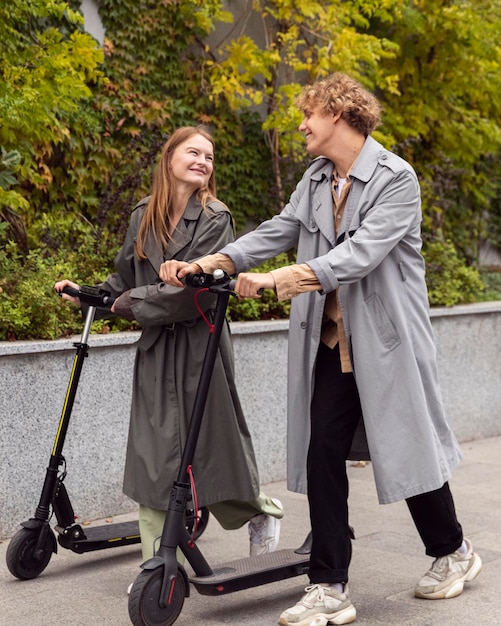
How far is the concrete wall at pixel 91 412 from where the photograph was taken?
214 inches

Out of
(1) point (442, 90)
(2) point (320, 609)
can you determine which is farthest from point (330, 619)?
(1) point (442, 90)

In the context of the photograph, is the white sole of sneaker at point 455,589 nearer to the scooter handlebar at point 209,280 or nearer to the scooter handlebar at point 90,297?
the scooter handlebar at point 209,280

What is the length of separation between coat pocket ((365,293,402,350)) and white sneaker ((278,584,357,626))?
3.17 feet

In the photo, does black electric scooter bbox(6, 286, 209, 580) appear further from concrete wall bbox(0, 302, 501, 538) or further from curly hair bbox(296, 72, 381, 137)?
curly hair bbox(296, 72, 381, 137)

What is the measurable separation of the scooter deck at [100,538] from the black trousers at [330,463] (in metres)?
1.13

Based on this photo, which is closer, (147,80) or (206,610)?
(206,610)

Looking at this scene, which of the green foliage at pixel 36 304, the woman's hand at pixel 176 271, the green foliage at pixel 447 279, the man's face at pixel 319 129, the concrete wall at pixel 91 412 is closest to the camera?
the woman's hand at pixel 176 271

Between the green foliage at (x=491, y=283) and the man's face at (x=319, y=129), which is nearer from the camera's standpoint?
the man's face at (x=319, y=129)

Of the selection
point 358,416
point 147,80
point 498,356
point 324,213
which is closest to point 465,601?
point 358,416

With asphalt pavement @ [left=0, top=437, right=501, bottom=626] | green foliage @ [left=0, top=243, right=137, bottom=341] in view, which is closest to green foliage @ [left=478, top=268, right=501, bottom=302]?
asphalt pavement @ [left=0, top=437, right=501, bottom=626]

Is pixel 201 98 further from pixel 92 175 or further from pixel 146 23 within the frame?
pixel 92 175

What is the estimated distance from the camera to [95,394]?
582 centimetres

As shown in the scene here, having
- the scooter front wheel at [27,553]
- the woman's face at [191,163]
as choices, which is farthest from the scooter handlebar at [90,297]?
the scooter front wheel at [27,553]

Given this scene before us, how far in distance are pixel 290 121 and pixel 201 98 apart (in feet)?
2.95
